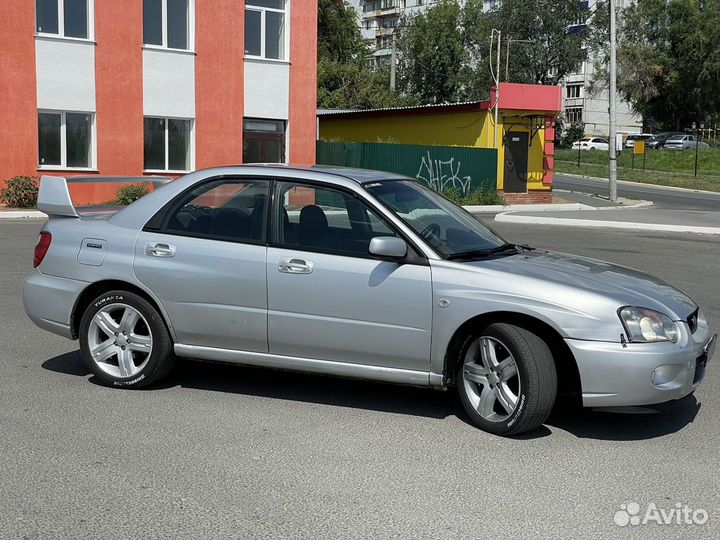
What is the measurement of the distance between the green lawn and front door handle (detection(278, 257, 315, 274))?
4304cm

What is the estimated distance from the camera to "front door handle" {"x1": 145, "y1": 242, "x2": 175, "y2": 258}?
633 cm

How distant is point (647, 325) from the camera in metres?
5.41

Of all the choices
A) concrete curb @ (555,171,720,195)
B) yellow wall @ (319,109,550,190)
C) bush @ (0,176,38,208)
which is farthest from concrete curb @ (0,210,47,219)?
concrete curb @ (555,171,720,195)

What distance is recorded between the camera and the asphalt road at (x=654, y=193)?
34819 millimetres

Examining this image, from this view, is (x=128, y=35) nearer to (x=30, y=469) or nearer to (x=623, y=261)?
(x=623, y=261)

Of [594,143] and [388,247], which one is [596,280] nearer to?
[388,247]

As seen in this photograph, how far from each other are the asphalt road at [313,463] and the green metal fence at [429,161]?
84.5ft

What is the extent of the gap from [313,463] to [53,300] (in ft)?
8.61

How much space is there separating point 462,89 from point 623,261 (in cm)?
7169

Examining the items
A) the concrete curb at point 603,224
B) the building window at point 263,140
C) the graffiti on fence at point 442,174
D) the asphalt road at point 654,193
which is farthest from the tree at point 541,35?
the concrete curb at point 603,224

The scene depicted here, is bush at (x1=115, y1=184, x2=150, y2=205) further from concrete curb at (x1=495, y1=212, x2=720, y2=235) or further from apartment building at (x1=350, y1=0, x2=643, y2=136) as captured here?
apartment building at (x1=350, y1=0, x2=643, y2=136)

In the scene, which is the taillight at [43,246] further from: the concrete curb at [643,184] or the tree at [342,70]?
the tree at [342,70]

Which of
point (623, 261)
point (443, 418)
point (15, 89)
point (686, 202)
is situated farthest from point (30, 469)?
point (686, 202)

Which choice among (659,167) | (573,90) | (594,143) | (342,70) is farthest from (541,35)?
(342,70)
